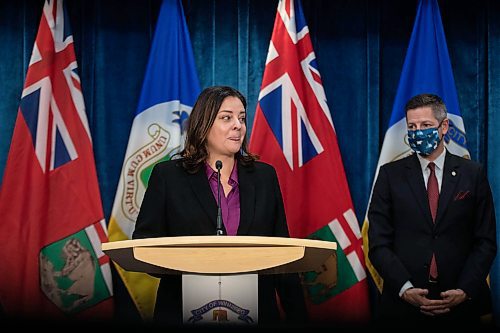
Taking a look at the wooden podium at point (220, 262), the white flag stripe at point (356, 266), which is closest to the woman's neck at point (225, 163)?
the wooden podium at point (220, 262)

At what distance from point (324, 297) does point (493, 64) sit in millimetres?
1694

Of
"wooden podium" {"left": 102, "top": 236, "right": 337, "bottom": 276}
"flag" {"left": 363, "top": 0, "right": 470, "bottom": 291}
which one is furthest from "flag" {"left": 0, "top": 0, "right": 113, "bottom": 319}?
"wooden podium" {"left": 102, "top": 236, "right": 337, "bottom": 276}

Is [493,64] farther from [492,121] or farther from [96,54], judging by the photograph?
[96,54]

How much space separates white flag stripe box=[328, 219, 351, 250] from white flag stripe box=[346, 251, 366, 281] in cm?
6

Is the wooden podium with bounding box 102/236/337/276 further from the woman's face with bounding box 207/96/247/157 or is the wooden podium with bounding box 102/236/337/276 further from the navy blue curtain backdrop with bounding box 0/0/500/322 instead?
the navy blue curtain backdrop with bounding box 0/0/500/322

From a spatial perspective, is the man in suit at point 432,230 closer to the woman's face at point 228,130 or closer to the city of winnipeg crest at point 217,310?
the woman's face at point 228,130

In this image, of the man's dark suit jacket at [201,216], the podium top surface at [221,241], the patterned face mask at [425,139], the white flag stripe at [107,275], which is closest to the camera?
the podium top surface at [221,241]

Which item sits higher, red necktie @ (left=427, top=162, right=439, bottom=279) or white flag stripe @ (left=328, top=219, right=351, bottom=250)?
red necktie @ (left=427, top=162, right=439, bottom=279)

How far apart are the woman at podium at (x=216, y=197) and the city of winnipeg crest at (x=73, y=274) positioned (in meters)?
1.45

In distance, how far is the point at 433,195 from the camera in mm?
3307

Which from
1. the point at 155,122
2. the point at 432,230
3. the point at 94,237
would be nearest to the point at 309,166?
the point at 155,122

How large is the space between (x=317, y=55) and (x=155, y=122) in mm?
1095

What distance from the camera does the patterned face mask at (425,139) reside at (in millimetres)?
3299

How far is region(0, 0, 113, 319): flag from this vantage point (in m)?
3.89
